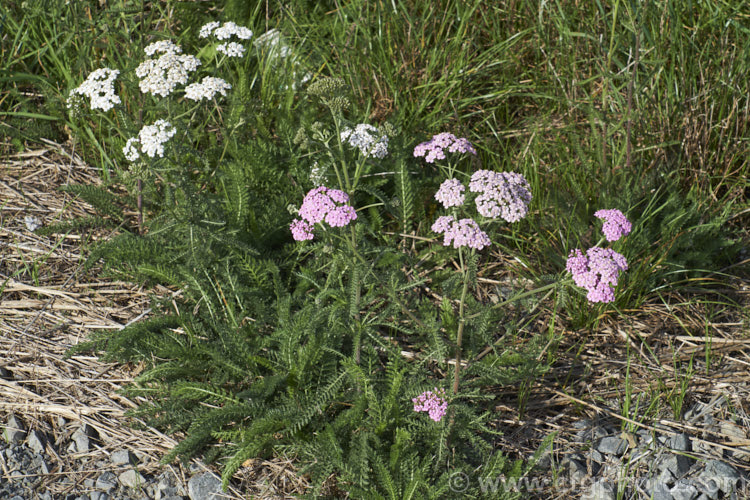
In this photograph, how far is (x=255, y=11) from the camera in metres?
3.85

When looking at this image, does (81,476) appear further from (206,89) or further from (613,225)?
(613,225)

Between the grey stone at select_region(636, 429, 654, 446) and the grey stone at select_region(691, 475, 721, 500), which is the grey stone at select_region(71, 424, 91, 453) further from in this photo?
the grey stone at select_region(691, 475, 721, 500)

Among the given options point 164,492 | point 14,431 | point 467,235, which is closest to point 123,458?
point 164,492

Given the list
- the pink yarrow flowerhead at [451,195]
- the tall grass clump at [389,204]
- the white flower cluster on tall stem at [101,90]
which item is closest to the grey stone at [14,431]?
the tall grass clump at [389,204]

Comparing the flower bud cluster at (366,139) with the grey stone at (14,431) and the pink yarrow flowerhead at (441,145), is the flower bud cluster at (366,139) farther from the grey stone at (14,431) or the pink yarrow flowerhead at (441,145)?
the grey stone at (14,431)

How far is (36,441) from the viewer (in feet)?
7.58

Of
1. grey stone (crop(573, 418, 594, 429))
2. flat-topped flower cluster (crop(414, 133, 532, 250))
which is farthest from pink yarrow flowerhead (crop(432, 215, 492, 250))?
grey stone (crop(573, 418, 594, 429))

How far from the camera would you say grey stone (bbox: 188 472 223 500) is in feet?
7.13

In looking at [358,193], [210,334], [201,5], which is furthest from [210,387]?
[201,5]

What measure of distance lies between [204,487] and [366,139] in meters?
1.31

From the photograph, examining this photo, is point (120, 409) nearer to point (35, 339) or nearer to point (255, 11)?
point (35, 339)

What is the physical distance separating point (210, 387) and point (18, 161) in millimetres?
1969

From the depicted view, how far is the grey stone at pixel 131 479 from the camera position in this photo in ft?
7.23

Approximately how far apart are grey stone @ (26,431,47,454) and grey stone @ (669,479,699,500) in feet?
6.66
